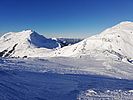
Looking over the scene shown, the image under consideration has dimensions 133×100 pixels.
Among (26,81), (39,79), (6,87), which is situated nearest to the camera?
(6,87)

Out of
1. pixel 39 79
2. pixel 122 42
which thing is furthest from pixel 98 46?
pixel 39 79

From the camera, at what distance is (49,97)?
1758 cm

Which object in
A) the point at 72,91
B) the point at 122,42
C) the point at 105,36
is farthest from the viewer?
the point at 105,36

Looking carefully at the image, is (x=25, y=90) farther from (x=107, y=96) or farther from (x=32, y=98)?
(x=107, y=96)

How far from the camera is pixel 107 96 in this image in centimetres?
1820

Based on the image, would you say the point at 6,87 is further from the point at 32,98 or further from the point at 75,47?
the point at 75,47

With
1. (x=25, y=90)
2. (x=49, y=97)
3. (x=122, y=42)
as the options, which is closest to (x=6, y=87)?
(x=25, y=90)

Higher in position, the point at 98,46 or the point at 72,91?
the point at 98,46

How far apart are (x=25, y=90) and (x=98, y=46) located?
12236 cm

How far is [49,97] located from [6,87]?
2.76m

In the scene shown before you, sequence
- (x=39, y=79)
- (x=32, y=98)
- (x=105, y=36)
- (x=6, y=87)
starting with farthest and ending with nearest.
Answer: (x=105, y=36)
(x=39, y=79)
(x=6, y=87)
(x=32, y=98)

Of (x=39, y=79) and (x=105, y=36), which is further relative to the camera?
(x=105, y=36)

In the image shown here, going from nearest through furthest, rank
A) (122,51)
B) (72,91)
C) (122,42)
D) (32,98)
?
(32,98) → (72,91) → (122,51) → (122,42)

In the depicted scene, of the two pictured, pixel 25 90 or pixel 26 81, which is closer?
pixel 25 90
